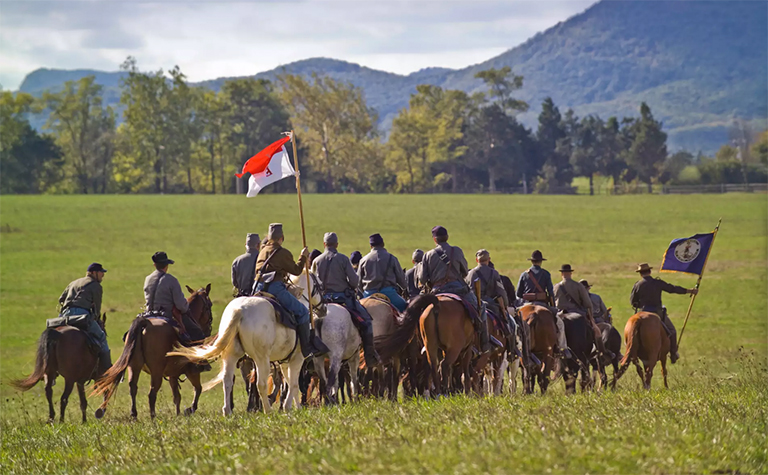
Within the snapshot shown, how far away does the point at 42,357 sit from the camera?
15.7 metres

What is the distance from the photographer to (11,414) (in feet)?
61.4

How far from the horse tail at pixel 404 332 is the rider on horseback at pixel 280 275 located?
124cm

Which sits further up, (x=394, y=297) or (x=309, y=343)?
(x=394, y=297)

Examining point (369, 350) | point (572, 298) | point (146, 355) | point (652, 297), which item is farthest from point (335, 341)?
point (652, 297)

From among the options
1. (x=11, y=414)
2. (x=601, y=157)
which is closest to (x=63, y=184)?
(x=601, y=157)

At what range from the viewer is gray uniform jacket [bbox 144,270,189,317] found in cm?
1578

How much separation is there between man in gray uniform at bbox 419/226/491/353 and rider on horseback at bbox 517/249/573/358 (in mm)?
2601

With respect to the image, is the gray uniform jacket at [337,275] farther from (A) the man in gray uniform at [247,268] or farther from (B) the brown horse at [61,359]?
(B) the brown horse at [61,359]

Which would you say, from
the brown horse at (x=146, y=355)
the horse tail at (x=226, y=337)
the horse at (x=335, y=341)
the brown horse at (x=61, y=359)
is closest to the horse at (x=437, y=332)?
the horse at (x=335, y=341)

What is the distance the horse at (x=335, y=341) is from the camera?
14680mm

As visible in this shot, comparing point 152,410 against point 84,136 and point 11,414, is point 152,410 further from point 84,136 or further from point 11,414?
point 84,136

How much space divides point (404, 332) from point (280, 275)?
2.03 meters

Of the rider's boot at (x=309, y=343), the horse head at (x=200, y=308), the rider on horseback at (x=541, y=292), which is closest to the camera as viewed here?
the rider's boot at (x=309, y=343)

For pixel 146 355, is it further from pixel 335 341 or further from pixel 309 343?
pixel 335 341
